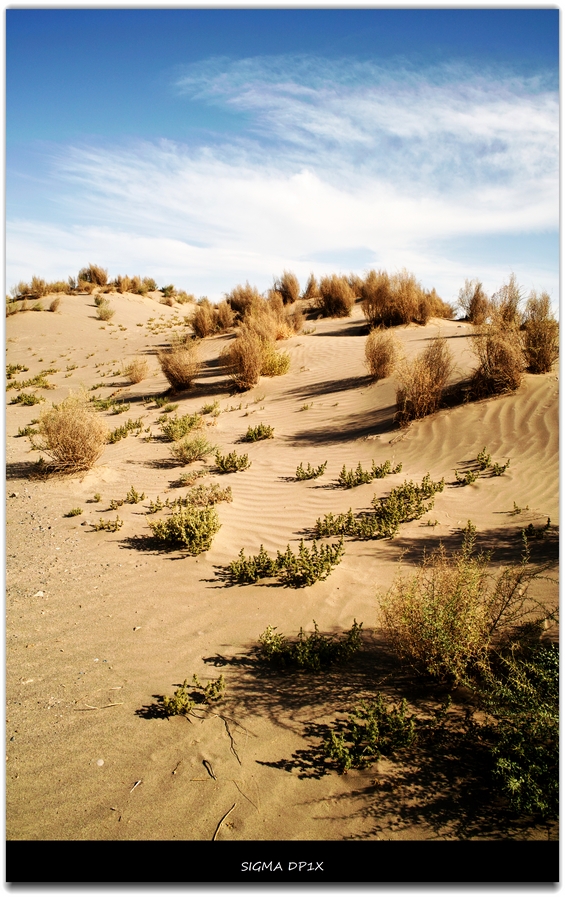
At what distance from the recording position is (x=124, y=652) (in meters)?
3.13

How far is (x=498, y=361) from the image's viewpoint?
744 centimetres

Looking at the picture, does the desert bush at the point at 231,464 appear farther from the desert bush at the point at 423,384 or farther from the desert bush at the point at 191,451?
the desert bush at the point at 423,384

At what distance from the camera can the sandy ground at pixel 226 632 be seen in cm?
202

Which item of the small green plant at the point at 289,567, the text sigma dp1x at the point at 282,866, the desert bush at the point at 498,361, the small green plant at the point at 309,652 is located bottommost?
the text sigma dp1x at the point at 282,866

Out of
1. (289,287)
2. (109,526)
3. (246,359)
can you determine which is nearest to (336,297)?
(289,287)

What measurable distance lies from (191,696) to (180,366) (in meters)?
9.57

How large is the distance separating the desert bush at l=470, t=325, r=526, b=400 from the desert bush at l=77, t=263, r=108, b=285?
1091 inches

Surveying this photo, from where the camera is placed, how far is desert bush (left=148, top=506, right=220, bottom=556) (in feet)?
14.8

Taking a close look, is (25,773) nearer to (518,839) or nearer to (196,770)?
(196,770)

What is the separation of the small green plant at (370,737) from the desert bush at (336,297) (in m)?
17.2

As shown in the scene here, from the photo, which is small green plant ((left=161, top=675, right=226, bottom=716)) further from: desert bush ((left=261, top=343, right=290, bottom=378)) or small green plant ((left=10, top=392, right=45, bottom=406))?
small green plant ((left=10, top=392, right=45, bottom=406))

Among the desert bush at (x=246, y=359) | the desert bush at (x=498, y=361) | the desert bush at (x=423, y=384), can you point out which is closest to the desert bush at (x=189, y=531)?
the desert bush at (x=423, y=384)

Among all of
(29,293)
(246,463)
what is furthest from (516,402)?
(29,293)

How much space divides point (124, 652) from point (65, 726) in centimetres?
62
